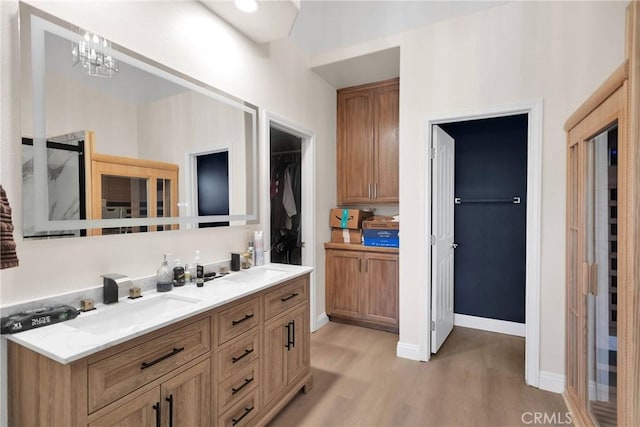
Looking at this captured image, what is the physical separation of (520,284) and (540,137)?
1679mm

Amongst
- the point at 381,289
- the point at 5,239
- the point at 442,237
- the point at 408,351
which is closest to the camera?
the point at 5,239

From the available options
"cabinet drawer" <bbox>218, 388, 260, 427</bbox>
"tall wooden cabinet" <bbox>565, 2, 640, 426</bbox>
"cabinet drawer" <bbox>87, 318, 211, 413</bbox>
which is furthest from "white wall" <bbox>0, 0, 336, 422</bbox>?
"tall wooden cabinet" <bbox>565, 2, 640, 426</bbox>

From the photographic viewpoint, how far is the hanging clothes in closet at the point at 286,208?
3.96 m

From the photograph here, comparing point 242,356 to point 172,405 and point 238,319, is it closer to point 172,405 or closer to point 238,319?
point 238,319

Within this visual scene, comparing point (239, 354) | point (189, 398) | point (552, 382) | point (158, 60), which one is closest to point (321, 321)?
point (239, 354)

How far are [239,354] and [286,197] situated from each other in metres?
2.55

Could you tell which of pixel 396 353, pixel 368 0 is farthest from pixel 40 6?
pixel 396 353

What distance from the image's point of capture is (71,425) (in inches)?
38.6

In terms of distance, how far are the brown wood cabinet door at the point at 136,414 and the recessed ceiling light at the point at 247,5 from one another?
2155 mm

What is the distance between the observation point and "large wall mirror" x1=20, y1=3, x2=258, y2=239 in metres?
1.27

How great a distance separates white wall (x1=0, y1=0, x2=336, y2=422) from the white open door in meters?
1.40

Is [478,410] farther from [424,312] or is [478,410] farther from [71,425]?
[71,425]

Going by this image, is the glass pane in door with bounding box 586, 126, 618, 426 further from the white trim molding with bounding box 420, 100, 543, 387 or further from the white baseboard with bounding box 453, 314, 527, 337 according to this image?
the white baseboard with bounding box 453, 314, 527, 337

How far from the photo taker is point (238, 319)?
1631 millimetres
